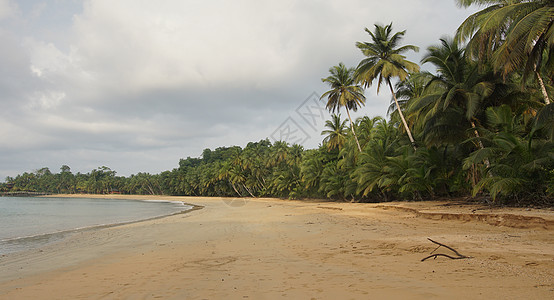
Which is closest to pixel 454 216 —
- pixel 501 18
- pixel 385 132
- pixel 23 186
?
pixel 501 18

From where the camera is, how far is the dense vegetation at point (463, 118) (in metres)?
10.2

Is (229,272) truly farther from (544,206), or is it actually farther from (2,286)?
(544,206)

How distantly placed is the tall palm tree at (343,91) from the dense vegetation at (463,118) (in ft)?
0.34

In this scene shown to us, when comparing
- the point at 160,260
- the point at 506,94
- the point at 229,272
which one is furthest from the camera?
the point at 506,94

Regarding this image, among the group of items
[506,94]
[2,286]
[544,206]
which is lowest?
[2,286]

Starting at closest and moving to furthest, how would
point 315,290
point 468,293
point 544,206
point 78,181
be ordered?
point 468,293 → point 315,290 → point 544,206 → point 78,181

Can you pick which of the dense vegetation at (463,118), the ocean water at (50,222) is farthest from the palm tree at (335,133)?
the ocean water at (50,222)

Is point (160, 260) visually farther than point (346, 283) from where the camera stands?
Yes

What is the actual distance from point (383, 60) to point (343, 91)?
288 inches

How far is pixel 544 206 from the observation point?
36.8ft

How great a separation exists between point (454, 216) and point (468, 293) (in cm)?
932

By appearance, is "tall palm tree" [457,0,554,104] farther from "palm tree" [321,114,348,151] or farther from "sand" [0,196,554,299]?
"palm tree" [321,114,348,151]

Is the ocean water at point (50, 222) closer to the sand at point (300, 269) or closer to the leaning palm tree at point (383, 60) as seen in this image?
the sand at point (300, 269)

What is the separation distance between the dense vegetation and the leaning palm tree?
8cm
